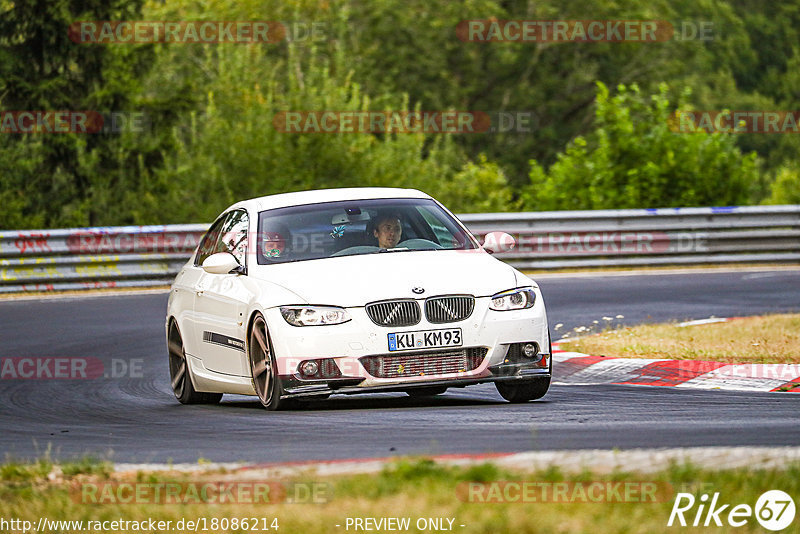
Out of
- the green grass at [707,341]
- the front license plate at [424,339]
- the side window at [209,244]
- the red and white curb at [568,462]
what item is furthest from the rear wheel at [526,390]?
the red and white curb at [568,462]

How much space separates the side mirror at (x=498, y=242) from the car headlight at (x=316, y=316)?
1653mm

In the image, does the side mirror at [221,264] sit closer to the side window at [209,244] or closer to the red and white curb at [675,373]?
the side window at [209,244]

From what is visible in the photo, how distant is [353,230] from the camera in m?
10.3

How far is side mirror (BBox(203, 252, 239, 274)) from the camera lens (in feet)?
33.3

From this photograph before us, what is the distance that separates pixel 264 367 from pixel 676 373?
3.42m

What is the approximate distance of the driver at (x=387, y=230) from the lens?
10258mm

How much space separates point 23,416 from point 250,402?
1.66 metres

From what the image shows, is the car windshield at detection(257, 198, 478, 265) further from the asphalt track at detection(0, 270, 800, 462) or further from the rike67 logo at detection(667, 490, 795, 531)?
the rike67 logo at detection(667, 490, 795, 531)

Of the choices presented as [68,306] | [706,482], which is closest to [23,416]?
[706,482]

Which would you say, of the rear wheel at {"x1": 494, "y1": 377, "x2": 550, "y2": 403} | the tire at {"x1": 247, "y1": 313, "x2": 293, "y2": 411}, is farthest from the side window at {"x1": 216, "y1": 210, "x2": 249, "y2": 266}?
the rear wheel at {"x1": 494, "y1": 377, "x2": 550, "y2": 403}

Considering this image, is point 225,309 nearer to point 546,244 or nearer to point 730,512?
point 730,512

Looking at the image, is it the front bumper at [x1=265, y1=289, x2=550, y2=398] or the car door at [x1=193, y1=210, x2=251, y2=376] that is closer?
the front bumper at [x1=265, y1=289, x2=550, y2=398]

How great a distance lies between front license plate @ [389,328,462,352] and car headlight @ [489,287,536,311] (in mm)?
348

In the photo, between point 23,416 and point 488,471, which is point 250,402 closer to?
point 23,416
